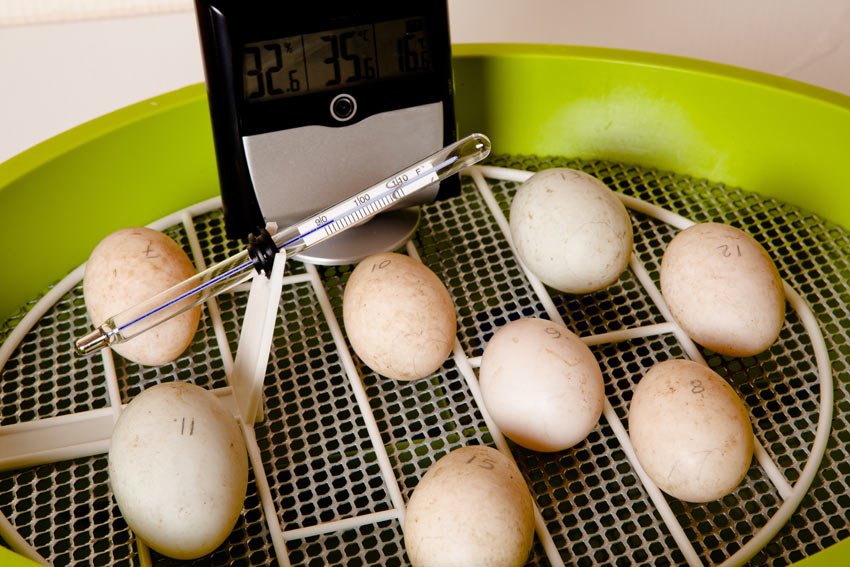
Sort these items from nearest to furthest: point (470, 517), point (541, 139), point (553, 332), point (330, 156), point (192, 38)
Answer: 1. point (470, 517)
2. point (553, 332)
3. point (330, 156)
4. point (541, 139)
5. point (192, 38)

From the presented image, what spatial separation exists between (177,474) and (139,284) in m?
0.19

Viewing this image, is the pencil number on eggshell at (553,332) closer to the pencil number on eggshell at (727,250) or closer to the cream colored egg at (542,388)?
the cream colored egg at (542,388)

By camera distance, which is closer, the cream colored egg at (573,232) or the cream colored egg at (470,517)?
the cream colored egg at (470,517)

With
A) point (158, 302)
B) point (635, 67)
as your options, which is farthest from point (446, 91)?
point (158, 302)

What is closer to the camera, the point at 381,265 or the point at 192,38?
the point at 381,265

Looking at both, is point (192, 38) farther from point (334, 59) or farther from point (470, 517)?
point (470, 517)

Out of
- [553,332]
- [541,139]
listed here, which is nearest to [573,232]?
[553,332]

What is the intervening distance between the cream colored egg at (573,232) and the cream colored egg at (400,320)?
0.10m

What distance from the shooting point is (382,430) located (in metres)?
0.71

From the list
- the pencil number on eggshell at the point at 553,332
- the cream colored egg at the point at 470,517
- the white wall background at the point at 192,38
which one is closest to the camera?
the cream colored egg at the point at 470,517

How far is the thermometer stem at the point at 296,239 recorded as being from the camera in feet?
2.23

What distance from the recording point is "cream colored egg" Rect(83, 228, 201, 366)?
710 mm

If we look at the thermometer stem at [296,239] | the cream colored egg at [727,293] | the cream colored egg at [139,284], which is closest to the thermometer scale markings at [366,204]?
the thermometer stem at [296,239]

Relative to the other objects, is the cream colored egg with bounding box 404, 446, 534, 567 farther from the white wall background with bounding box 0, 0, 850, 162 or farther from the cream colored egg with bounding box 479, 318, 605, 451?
the white wall background with bounding box 0, 0, 850, 162
